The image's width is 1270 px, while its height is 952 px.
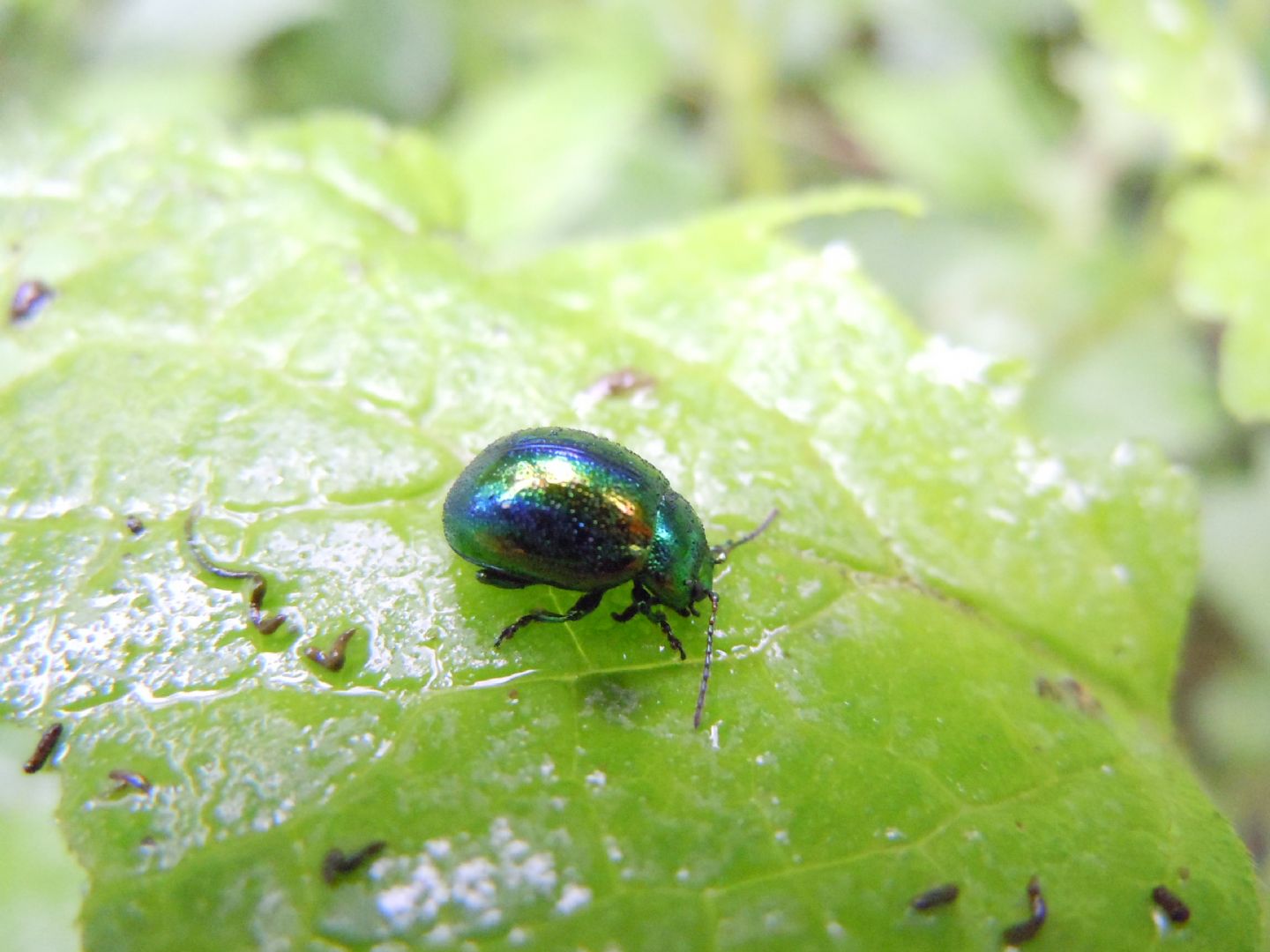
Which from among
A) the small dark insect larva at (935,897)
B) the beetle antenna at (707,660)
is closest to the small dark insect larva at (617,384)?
the beetle antenna at (707,660)

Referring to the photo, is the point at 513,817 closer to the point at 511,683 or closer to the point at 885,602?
the point at 511,683

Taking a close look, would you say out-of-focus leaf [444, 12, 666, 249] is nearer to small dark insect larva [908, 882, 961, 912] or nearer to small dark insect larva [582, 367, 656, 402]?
small dark insect larva [582, 367, 656, 402]

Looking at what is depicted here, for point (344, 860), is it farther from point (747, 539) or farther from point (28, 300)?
point (28, 300)

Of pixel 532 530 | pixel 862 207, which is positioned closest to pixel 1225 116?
pixel 862 207

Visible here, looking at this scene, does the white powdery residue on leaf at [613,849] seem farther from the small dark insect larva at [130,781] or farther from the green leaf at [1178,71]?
the green leaf at [1178,71]

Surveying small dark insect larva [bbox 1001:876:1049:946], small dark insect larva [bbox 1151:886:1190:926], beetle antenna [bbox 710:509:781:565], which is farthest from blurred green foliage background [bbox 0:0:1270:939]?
small dark insect larva [bbox 1001:876:1049:946]

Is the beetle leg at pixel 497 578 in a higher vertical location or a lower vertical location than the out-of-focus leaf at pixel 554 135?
lower
